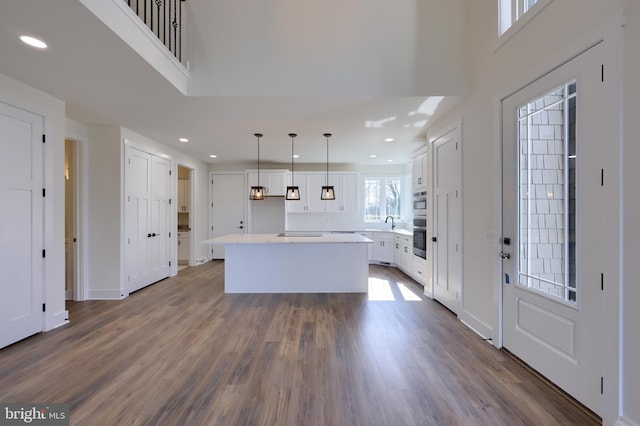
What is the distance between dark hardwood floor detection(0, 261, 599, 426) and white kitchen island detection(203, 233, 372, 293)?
87cm

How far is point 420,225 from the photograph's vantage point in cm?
499

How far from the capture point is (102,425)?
1.74 meters

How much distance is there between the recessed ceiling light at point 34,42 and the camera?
2162mm

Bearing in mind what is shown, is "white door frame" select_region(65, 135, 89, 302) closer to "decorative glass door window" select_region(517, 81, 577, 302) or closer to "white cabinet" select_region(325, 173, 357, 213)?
"white cabinet" select_region(325, 173, 357, 213)

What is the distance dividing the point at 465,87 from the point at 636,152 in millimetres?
2075

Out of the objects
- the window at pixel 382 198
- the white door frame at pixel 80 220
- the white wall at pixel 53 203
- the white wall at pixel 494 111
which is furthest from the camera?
the window at pixel 382 198

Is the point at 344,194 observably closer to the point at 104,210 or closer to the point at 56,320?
the point at 104,210

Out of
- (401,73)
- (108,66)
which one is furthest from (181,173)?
(401,73)

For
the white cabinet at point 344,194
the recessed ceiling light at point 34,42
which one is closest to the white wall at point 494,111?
the white cabinet at point 344,194

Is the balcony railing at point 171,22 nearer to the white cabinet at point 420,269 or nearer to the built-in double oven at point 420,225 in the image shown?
the built-in double oven at point 420,225

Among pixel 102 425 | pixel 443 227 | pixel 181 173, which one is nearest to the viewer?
pixel 102 425

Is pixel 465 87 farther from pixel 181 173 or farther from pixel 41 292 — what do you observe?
pixel 181 173

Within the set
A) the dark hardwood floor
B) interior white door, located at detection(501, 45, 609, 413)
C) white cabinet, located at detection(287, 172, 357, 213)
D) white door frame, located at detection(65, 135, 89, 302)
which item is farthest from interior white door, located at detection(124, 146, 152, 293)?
interior white door, located at detection(501, 45, 609, 413)

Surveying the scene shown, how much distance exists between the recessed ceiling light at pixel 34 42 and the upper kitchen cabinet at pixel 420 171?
4.78 meters
